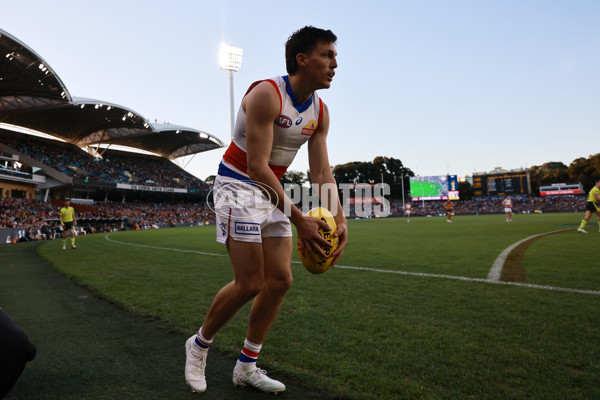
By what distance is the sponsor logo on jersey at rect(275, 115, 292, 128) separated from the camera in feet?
7.77

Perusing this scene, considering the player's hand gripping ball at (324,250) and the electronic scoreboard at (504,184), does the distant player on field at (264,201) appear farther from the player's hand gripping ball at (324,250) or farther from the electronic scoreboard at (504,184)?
the electronic scoreboard at (504,184)

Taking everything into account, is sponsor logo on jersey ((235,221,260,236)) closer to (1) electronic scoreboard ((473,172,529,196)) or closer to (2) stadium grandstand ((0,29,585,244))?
(2) stadium grandstand ((0,29,585,244))

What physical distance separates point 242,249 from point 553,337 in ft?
9.28

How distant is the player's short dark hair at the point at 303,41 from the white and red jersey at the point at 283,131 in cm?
14

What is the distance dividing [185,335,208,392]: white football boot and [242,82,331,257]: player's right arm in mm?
1165

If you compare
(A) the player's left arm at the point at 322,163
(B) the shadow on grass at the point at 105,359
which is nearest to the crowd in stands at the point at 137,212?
(B) the shadow on grass at the point at 105,359

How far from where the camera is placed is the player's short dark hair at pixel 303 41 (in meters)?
2.33

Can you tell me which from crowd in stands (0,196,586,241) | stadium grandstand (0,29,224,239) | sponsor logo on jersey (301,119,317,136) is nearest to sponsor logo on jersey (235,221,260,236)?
sponsor logo on jersey (301,119,317,136)

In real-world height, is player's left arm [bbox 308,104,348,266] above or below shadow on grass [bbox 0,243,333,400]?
above

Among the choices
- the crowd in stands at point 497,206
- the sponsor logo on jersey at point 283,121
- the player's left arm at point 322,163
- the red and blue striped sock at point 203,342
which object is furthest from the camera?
the crowd in stands at point 497,206

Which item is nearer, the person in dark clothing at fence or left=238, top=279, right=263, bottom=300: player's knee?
the person in dark clothing at fence

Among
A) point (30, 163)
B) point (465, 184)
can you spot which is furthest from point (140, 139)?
point (465, 184)

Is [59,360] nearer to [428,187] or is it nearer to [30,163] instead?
[30,163]

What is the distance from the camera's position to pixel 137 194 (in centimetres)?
5978
